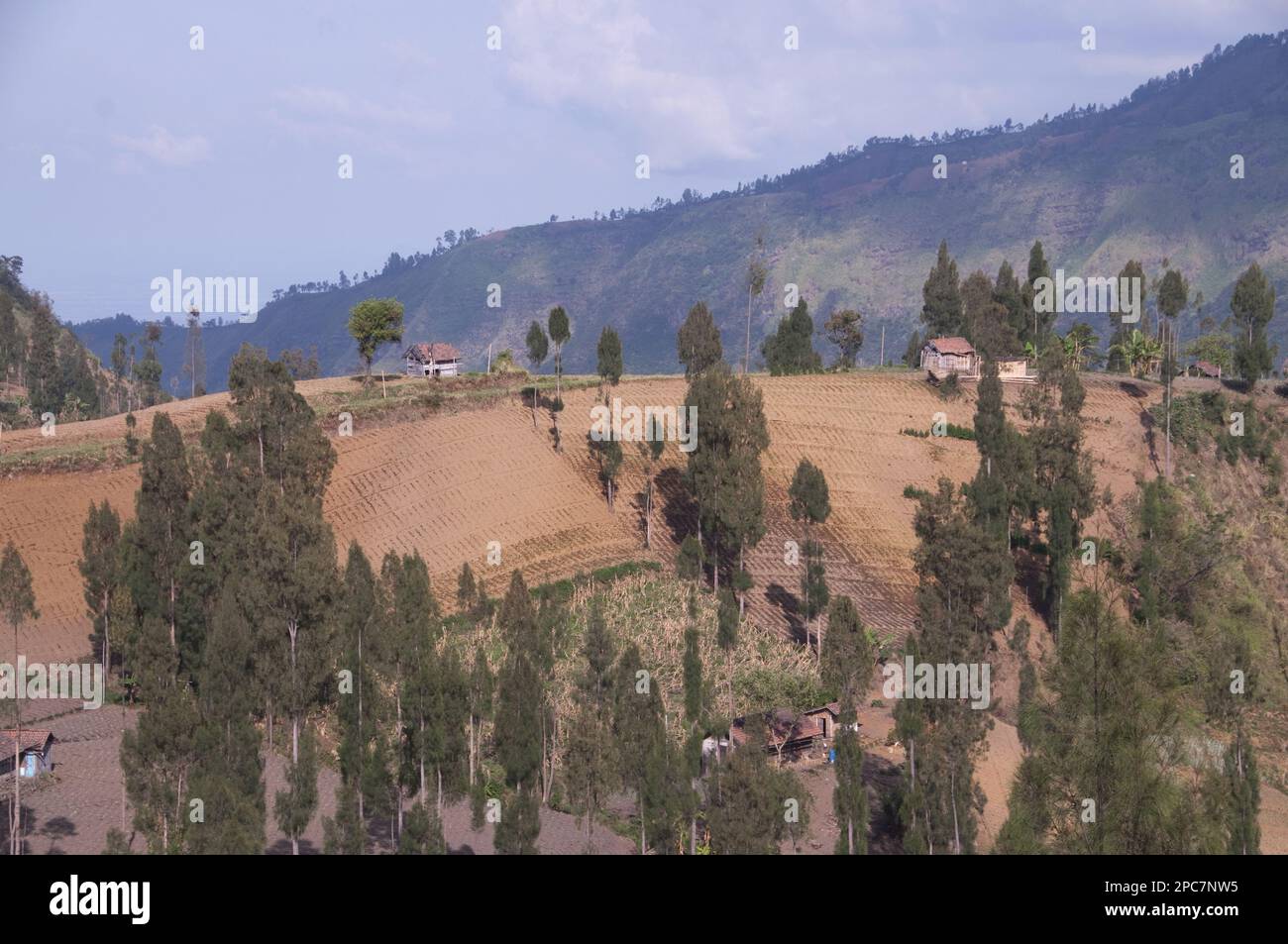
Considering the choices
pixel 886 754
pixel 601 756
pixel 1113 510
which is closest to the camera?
pixel 601 756

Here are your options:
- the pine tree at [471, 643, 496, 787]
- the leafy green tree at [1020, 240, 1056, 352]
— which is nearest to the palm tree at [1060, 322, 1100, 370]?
the leafy green tree at [1020, 240, 1056, 352]

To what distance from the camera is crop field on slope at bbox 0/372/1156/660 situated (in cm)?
5666

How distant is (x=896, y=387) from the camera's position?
76.3 m

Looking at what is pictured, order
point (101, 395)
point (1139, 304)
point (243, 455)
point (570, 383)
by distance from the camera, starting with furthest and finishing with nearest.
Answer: point (101, 395) → point (1139, 304) → point (570, 383) → point (243, 455)

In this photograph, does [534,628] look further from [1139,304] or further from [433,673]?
[1139,304]

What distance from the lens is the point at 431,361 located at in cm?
8112

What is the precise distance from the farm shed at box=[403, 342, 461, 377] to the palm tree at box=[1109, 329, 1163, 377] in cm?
4197

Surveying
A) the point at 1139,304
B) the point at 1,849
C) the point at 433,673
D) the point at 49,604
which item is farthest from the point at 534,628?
the point at 1139,304

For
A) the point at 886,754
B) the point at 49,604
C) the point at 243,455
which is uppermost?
the point at 243,455

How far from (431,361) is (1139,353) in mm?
44226

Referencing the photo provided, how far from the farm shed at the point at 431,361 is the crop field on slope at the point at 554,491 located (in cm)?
783

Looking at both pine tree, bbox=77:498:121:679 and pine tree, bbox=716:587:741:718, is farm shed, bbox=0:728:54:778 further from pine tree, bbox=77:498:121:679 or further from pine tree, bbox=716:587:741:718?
pine tree, bbox=716:587:741:718

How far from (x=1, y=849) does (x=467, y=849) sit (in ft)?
37.4

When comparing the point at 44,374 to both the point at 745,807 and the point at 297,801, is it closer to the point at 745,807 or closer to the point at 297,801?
the point at 297,801
